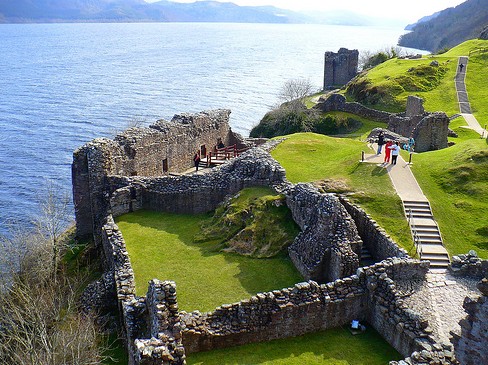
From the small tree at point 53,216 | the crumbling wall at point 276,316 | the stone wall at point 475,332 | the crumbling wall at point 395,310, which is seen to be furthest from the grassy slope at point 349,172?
the small tree at point 53,216

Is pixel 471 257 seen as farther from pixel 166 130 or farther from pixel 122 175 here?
pixel 166 130

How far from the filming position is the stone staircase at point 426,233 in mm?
24922

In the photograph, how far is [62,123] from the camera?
88.1m

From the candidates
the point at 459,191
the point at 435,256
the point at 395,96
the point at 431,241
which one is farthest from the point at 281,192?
the point at 395,96

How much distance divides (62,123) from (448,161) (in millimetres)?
70587

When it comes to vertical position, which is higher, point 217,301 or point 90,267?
point 217,301

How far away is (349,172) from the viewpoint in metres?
33.2

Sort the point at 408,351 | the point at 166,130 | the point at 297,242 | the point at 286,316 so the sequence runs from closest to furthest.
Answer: the point at 408,351 → the point at 286,316 → the point at 297,242 → the point at 166,130

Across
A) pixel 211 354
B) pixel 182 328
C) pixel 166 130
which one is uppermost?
pixel 166 130

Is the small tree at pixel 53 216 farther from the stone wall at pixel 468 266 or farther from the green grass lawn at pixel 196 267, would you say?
the stone wall at pixel 468 266

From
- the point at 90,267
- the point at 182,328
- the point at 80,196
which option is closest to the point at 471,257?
the point at 182,328

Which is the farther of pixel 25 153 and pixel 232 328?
pixel 25 153

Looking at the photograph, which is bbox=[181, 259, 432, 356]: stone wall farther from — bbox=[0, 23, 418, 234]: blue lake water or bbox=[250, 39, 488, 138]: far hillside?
bbox=[250, 39, 488, 138]: far hillside

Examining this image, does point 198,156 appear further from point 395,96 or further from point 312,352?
point 395,96
